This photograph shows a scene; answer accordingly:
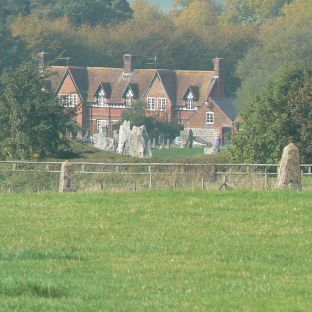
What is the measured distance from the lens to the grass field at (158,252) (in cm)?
1338

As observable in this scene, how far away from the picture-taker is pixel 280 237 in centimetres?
1822

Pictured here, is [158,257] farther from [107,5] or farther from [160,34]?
[107,5]

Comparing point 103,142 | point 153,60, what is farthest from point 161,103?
point 103,142

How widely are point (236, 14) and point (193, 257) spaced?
157 metres

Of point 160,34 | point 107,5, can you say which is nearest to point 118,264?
point 160,34

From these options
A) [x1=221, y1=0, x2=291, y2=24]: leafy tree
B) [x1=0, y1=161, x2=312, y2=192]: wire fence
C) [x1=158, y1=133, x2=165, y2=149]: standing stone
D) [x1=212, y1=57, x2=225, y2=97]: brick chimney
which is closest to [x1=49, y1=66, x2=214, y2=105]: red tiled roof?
[x1=212, y1=57, x2=225, y2=97]: brick chimney

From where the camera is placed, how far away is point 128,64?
4149 inches

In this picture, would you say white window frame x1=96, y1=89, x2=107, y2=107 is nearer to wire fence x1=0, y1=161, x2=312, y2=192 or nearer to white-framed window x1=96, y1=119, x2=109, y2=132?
white-framed window x1=96, y1=119, x2=109, y2=132

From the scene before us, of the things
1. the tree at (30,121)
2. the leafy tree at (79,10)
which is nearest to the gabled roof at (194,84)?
the leafy tree at (79,10)

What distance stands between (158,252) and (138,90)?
8891cm

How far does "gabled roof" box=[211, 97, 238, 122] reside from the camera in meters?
101

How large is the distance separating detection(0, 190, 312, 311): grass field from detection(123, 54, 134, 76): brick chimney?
263ft

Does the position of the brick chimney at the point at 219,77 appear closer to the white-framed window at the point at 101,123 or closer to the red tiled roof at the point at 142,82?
the red tiled roof at the point at 142,82

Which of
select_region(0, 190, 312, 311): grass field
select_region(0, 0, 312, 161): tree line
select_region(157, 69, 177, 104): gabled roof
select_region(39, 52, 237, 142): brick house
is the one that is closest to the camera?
select_region(0, 190, 312, 311): grass field
